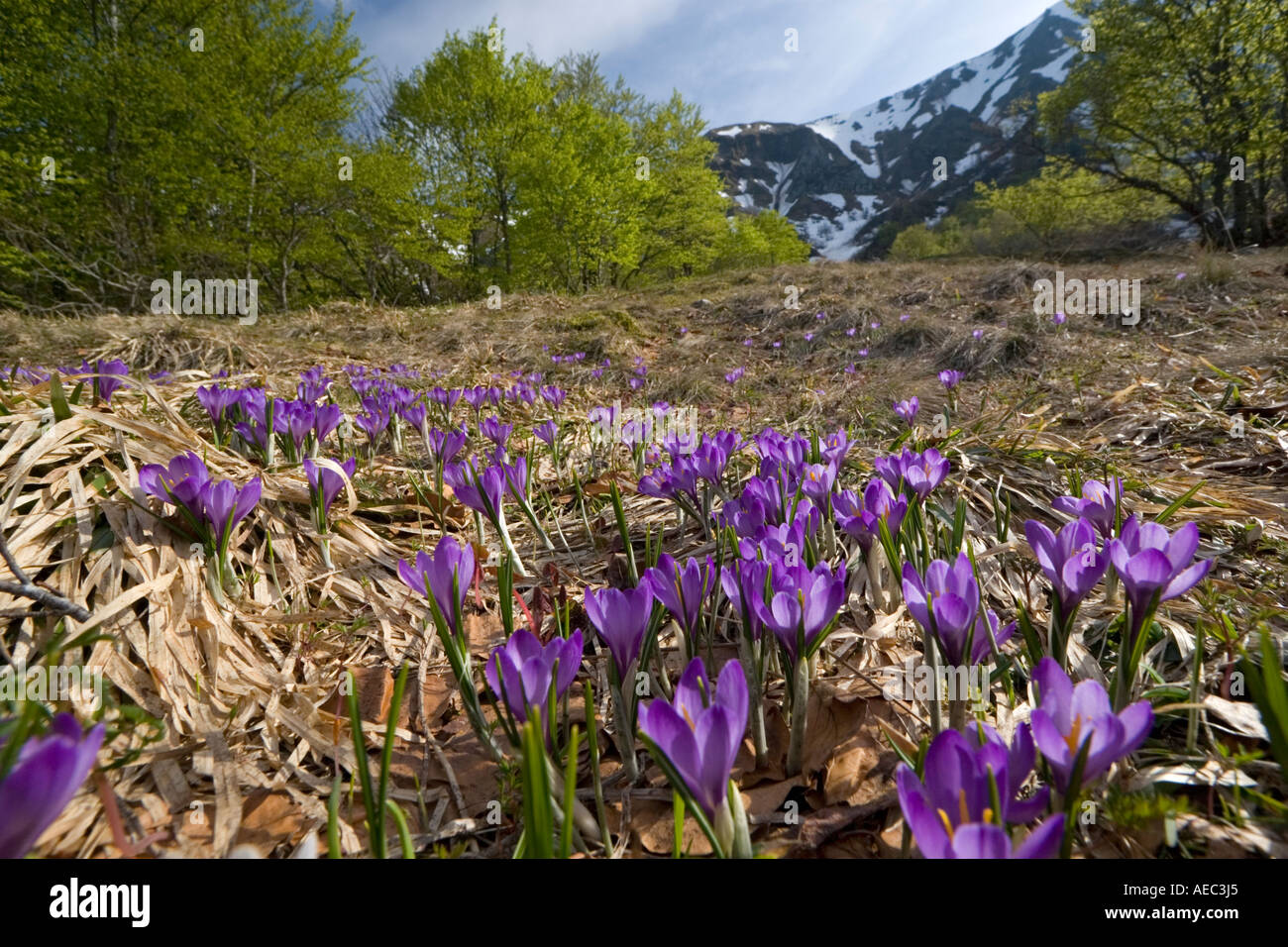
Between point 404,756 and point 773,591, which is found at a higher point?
point 773,591

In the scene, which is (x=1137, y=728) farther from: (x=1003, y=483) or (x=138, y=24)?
(x=138, y=24)

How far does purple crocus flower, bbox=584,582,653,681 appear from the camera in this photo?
0.94m

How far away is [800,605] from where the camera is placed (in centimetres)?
93

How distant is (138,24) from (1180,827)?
20348 millimetres

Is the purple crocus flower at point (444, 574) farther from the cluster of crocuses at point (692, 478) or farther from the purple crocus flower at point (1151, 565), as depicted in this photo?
the purple crocus flower at point (1151, 565)

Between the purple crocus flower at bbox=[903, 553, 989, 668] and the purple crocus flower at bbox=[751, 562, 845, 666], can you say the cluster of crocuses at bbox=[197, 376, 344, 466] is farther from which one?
the purple crocus flower at bbox=[903, 553, 989, 668]

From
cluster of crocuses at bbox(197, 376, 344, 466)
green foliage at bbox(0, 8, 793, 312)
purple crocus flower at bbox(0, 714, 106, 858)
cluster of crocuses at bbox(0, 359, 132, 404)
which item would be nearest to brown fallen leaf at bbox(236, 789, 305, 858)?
purple crocus flower at bbox(0, 714, 106, 858)

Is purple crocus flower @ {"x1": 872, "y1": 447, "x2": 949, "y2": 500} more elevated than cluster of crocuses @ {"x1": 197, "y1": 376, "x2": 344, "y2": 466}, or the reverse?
cluster of crocuses @ {"x1": 197, "y1": 376, "x2": 344, "y2": 466}

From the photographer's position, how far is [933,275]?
1012 centimetres

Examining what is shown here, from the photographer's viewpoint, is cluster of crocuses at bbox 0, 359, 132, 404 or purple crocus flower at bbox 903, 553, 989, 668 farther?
cluster of crocuses at bbox 0, 359, 132, 404

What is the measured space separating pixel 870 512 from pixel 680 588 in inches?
22.0

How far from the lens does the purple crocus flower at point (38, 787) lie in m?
0.51

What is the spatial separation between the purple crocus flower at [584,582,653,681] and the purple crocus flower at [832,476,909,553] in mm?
623

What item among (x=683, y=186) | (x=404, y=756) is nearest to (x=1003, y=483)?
(x=404, y=756)
